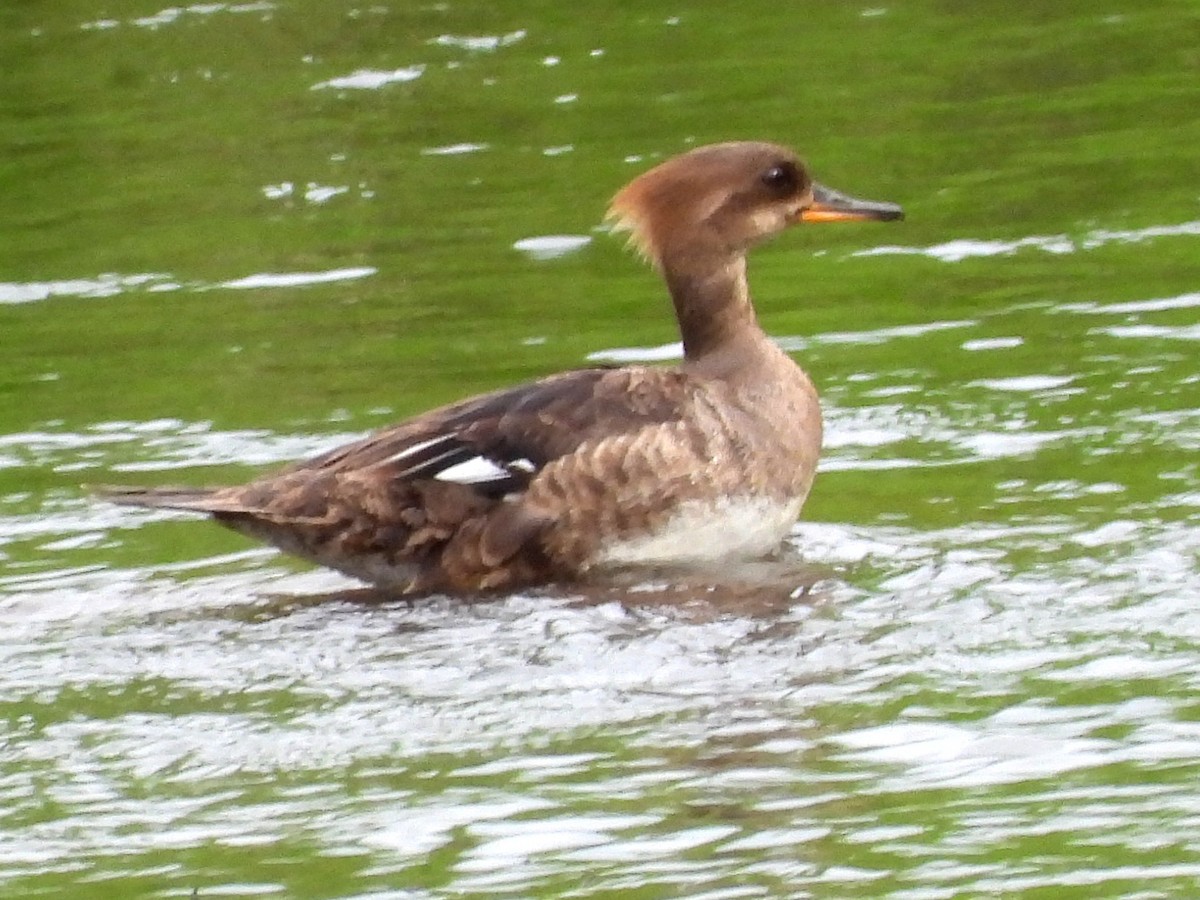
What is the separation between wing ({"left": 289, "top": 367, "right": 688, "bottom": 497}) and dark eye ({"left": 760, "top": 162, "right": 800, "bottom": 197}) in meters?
0.96

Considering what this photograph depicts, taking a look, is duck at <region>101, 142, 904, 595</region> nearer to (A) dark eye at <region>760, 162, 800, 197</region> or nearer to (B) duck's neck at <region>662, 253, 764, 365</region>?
(B) duck's neck at <region>662, 253, 764, 365</region>

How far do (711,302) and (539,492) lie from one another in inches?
48.5

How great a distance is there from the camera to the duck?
8.64 m

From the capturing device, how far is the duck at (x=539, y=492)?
8.64m

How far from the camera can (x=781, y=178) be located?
9.54m

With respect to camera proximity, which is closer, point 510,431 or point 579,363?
point 510,431

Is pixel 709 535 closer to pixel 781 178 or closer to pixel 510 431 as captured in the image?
pixel 510 431

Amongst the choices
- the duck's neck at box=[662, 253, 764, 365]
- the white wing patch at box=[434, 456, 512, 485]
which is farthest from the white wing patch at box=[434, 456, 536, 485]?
the duck's neck at box=[662, 253, 764, 365]

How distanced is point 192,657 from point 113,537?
1656 mm

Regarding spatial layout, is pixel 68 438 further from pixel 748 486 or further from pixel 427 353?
pixel 748 486

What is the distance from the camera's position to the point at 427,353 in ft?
38.0

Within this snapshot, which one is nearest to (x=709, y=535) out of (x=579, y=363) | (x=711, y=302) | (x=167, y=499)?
(x=711, y=302)

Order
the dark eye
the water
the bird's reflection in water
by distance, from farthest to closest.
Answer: the dark eye → the bird's reflection in water → the water

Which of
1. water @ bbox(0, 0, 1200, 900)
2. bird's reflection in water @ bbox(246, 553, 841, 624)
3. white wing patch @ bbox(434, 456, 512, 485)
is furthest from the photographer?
white wing patch @ bbox(434, 456, 512, 485)
